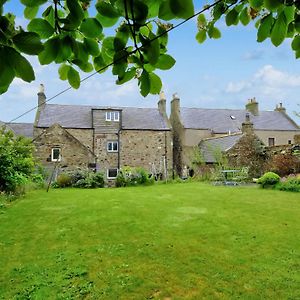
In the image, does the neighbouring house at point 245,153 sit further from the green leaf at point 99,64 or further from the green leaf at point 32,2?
the green leaf at point 32,2

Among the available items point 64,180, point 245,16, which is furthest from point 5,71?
point 64,180

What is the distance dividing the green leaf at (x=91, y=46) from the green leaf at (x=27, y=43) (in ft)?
2.21

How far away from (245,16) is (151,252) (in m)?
6.30

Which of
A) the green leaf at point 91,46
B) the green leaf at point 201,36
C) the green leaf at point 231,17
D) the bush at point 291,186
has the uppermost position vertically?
the green leaf at point 231,17

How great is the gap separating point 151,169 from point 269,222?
2501cm

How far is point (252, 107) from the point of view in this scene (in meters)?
43.1

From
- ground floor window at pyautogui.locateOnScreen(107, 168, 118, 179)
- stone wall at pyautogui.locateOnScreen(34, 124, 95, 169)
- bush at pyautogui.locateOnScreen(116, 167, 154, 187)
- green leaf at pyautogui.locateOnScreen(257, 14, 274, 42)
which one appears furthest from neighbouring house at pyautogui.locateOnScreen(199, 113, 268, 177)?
green leaf at pyautogui.locateOnScreen(257, 14, 274, 42)

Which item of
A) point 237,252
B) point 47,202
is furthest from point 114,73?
point 47,202

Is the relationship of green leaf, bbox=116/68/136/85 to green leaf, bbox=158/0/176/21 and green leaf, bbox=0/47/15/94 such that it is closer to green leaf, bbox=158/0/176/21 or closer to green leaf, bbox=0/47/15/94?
green leaf, bbox=158/0/176/21

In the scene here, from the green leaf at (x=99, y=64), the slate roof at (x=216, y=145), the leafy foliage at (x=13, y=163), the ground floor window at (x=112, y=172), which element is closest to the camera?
the green leaf at (x=99, y=64)

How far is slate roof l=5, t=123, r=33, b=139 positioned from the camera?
3841 centimetres

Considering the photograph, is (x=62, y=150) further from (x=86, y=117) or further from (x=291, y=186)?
(x=291, y=186)

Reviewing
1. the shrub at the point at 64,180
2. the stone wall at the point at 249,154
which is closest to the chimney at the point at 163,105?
the stone wall at the point at 249,154

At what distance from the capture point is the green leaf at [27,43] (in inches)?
47.0
